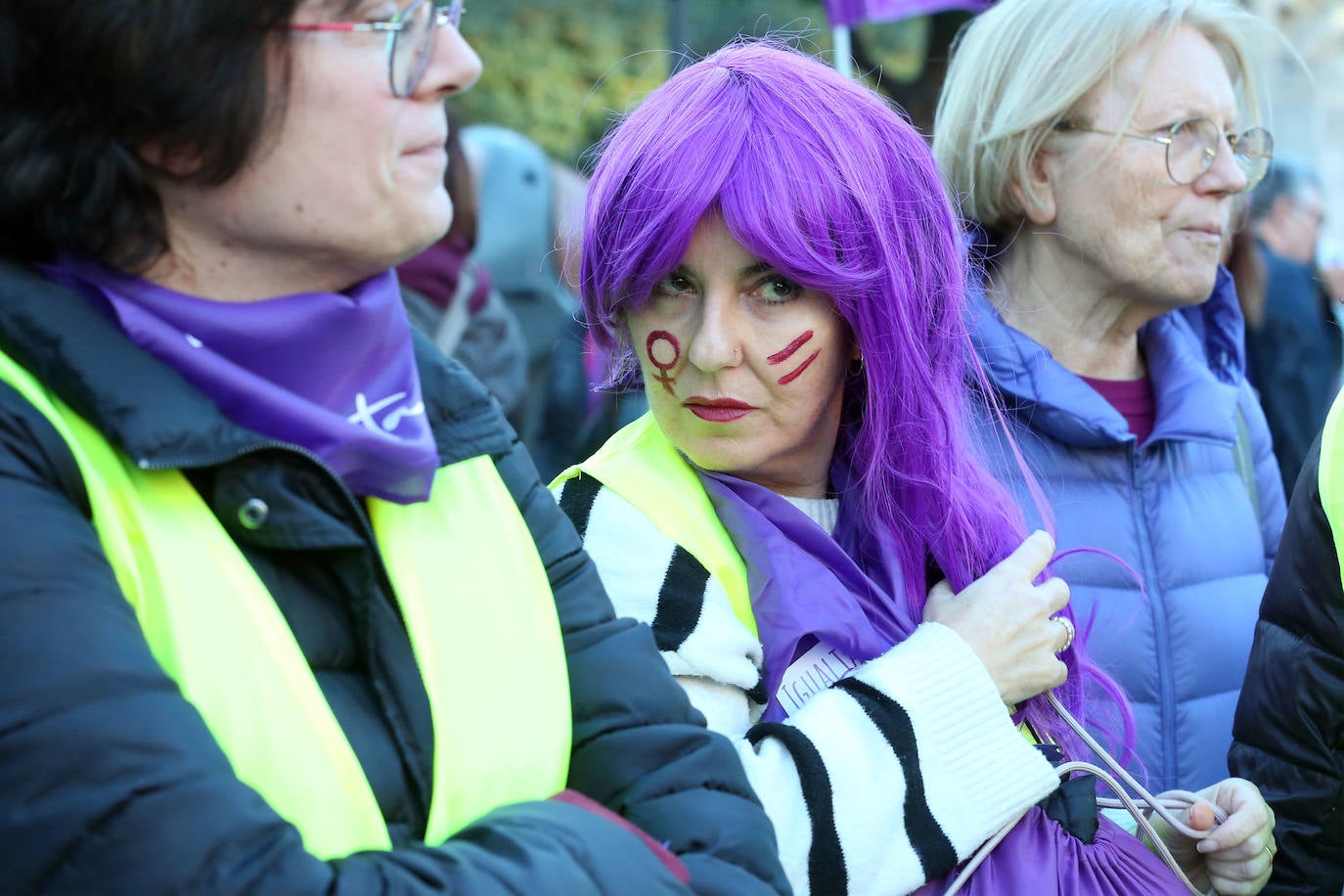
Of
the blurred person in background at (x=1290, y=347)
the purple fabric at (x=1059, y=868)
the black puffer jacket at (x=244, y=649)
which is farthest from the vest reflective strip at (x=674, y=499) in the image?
the blurred person in background at (x=1290, y=347)

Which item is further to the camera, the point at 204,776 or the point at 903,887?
the point at 903,887

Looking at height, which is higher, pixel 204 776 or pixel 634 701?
pixel 204 776

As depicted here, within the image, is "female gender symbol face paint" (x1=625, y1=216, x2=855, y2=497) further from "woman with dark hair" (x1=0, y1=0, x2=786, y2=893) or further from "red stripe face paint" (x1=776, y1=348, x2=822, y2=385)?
"woman with dark hair" (x1=0, y1=0, x2=786, y2=893)

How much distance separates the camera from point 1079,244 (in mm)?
2688

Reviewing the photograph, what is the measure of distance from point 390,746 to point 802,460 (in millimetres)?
938

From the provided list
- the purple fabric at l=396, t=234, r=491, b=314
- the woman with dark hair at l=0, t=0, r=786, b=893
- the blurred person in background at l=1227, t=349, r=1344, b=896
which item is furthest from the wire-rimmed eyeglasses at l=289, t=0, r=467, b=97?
the purple fabric at l=396, t=234, r=491, b=314

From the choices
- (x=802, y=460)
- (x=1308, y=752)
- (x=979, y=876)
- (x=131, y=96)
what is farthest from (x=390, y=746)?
(x=1308, y=752)

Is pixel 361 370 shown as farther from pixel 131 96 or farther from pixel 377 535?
pixel 131 96

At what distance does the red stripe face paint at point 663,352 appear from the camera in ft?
6.42

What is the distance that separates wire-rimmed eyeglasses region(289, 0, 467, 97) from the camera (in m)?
1.37

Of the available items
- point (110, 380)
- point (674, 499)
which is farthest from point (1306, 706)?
point (110, 380)

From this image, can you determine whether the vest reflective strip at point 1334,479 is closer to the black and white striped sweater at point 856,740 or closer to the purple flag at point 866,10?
the black and white striped sweater at point 856,740

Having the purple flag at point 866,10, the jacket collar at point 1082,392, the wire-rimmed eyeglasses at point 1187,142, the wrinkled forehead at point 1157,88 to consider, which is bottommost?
the jacket collar at point 1082,392

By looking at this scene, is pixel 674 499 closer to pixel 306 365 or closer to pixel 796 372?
pixel 796 372
